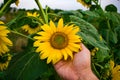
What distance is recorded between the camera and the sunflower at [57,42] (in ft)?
4.05

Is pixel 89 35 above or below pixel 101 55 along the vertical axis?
above

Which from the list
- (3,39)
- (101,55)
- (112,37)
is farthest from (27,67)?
(112,37)

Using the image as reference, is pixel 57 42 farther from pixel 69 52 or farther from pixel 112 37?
pixel 112 37

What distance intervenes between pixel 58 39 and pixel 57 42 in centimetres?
1

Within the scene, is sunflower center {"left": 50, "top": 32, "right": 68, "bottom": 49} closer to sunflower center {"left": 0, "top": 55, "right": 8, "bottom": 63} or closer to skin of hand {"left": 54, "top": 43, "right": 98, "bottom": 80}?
skin of hand {"left": 54, "top": 43, "right": 98, "bottom": 80}

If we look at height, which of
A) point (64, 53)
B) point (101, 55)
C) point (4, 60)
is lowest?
point (4, 60)

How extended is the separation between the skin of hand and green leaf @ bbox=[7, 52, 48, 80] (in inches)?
2.6

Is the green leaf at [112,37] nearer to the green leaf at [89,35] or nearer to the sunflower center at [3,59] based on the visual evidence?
the sunflower center at [3,59]

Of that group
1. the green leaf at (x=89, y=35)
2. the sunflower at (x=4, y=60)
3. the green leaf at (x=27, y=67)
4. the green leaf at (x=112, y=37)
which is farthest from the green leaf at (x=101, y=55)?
the sunflower at (x=4, y=60)

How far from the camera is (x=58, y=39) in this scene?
1.29 m

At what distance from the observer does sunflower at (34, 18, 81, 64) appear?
124cm

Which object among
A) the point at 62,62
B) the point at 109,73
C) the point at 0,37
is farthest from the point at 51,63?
the point at 109,73

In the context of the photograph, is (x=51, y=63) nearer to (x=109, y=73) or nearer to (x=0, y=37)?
(x=0, y=37)

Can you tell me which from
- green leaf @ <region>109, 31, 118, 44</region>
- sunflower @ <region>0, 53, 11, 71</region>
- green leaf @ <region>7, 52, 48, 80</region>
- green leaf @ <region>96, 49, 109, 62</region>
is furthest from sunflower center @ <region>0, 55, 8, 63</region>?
green leaf @ <region>7, 52, 48, 80</region>
